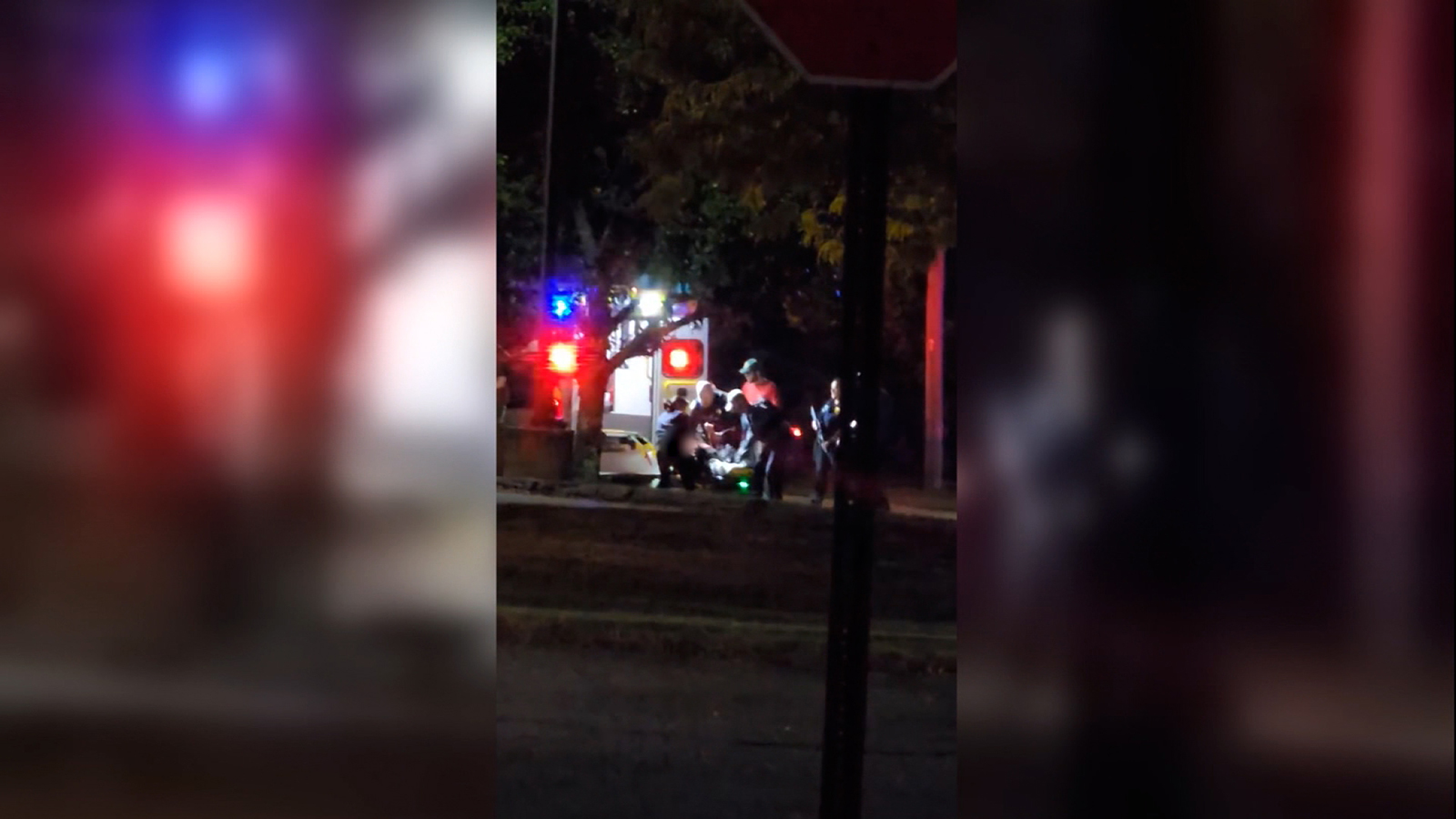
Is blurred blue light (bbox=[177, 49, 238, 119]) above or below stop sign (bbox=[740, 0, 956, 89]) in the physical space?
below

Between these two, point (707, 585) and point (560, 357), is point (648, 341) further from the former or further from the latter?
point (707, 585)

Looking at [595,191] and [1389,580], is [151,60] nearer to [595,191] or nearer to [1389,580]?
[1389,580]

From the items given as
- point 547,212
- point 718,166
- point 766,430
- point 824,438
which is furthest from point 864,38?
point 547,212

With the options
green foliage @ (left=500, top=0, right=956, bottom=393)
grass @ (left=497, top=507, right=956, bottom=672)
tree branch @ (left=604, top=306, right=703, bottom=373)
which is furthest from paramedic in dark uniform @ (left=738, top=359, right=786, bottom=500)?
tree branch @ (left=604, top=306, right=703, bottom=373)

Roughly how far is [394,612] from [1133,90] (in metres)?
1.73

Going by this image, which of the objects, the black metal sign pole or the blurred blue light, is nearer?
the blurred blue light

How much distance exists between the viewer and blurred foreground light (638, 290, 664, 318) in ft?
64.0

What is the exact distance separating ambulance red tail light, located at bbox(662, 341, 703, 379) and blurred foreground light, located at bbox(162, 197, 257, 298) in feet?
55.5

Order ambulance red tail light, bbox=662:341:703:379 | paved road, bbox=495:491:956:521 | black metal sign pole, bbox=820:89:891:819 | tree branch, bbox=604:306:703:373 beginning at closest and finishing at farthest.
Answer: black metal sign pole, bbox=820:89:891:819, paved road, bbox=495:491:956:521, tree branch, bbox=604:306:703:373, ambulance red tail light, bbox=662:341:703:379

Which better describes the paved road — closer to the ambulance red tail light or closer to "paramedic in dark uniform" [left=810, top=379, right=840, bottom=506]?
"paramedic in dark uniform" [left=810, top=379, right=840, bottom=506]

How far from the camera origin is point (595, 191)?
17.9 metres

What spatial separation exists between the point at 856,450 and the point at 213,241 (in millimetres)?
A: 1813

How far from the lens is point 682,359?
65.8ft

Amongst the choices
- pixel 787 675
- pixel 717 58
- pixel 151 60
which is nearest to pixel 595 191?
pixel 717 58
